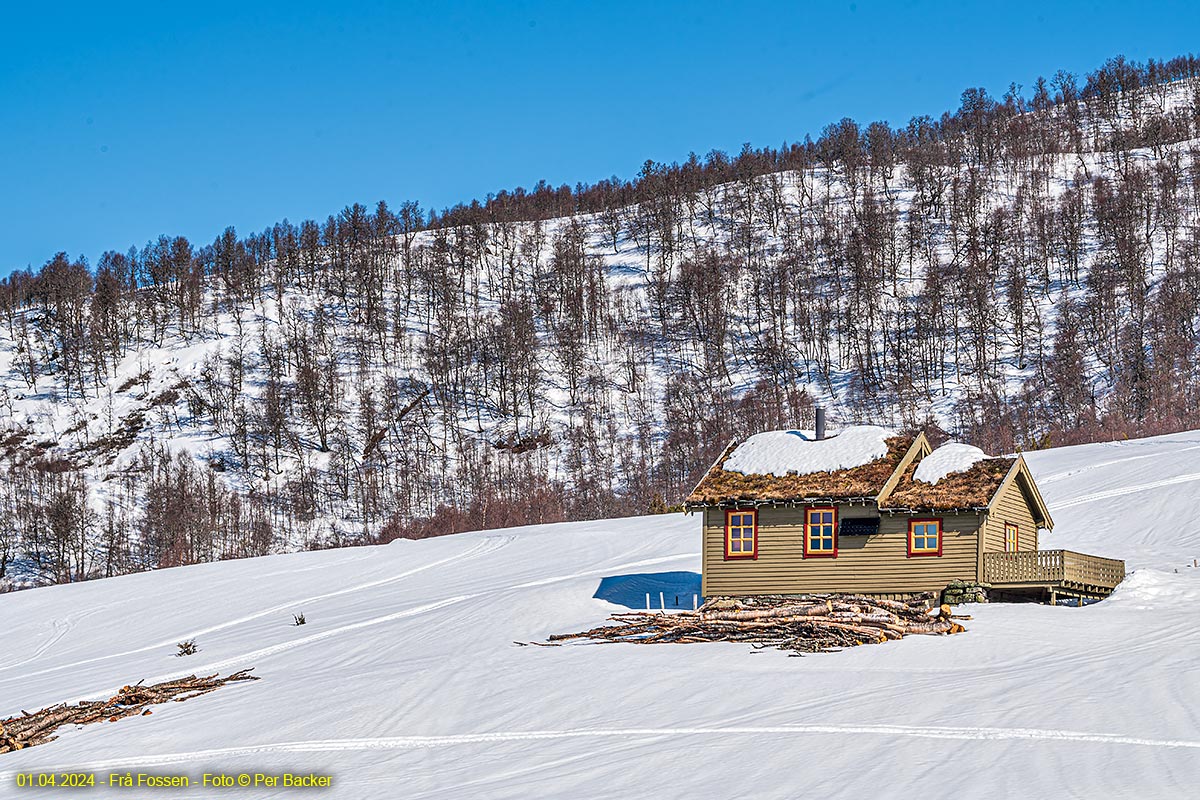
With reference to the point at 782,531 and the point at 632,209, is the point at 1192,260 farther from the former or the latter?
the point at 782,531

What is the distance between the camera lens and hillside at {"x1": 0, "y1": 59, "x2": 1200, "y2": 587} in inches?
3920

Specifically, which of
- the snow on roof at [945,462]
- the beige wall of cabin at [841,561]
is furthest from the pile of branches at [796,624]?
the snow on roof at [945,462]

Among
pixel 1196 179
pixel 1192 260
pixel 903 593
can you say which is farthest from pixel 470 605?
pixel 1196 179

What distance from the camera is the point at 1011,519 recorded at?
1502 inches

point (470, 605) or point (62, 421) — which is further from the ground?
point (62, 421)

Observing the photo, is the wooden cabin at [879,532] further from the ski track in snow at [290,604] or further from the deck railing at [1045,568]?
the ski track in snow at [290,604]

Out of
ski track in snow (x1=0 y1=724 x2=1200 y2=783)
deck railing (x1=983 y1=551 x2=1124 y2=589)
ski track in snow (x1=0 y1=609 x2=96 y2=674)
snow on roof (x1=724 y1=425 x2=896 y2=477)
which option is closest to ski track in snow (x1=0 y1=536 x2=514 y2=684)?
ski track in snow (x1=0 y1=609 x2=96 y2=674)

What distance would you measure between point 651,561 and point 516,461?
2226 inches

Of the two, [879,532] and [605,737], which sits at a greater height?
[879,532]

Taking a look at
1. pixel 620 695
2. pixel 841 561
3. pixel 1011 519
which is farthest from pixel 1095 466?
pixel 620 695

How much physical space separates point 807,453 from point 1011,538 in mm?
6680

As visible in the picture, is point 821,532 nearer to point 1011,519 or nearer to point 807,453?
point 807,453

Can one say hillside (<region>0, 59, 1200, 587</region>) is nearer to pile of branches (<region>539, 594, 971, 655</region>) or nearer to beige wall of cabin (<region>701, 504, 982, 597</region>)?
beige wall of cabin (<region>701, 504, 982, 597</region>)

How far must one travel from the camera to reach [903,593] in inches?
1409
